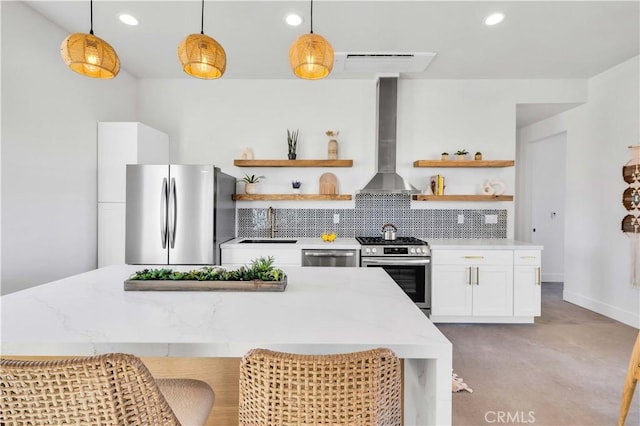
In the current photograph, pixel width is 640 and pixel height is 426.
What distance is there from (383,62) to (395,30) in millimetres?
515

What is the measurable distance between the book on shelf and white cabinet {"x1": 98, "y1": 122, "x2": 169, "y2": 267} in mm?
3450

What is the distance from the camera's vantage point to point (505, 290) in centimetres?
368

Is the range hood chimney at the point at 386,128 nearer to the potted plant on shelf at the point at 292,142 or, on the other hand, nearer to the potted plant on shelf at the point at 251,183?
the potted plant on shelf at the point at 292,142

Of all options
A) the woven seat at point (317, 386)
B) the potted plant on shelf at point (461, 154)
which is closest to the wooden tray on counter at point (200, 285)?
the woven seat at point (317, 386)

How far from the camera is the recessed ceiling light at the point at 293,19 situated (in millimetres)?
2910

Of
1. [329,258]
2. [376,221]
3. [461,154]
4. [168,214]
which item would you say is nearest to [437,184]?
[461,154]

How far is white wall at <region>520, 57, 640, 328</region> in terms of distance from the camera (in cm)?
376

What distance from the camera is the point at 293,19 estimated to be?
296 cm

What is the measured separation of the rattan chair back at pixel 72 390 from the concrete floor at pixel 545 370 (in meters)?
1.95

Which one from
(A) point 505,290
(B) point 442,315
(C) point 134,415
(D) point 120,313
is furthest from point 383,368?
(A) point 505,290

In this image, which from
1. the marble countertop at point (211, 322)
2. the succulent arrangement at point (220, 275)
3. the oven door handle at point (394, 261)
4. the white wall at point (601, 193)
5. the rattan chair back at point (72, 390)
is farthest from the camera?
the white wall at point (601, 193)

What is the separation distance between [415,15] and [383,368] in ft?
9.74

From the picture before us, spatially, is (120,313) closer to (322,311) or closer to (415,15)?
(322,311)

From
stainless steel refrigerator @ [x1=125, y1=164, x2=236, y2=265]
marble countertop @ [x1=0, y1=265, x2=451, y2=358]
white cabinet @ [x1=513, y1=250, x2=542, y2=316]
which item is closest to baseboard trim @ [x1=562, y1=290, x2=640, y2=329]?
white cabinet @ [x1=513, y1=250, x2=542, y2=316]
